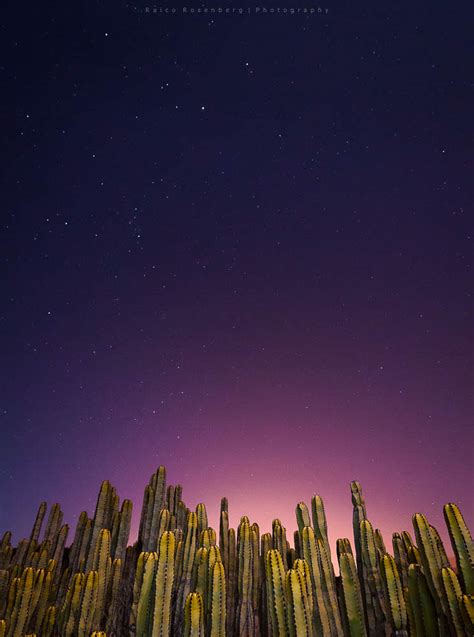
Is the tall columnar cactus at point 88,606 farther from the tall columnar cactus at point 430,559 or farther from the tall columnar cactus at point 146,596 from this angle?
the tall columnar cactus at point 430,559

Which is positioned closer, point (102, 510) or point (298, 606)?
point (298, 606)

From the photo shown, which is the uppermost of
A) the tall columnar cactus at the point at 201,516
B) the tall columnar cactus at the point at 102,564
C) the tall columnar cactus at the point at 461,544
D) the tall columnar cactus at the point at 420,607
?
the tall columnar cactus at the point at 201,516

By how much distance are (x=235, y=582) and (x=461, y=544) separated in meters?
3.13

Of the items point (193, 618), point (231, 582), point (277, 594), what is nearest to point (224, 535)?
point (231, 582)

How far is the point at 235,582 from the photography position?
614 centimetres

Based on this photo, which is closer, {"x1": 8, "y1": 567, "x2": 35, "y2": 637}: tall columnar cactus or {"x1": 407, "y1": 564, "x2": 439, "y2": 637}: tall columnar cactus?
{"x1": 407, "y1": 564, "x2": 439, "y2": 637}: tall columnar cactus

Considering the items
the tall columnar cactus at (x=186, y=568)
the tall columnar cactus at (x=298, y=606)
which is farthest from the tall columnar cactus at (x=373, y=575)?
the tall columnar cactus at (x=186, y=568)

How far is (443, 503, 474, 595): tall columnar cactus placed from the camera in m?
4.27

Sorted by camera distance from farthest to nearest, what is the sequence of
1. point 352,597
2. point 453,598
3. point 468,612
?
point 352,597, point 453,598, point 468,612

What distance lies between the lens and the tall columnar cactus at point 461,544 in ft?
14.0

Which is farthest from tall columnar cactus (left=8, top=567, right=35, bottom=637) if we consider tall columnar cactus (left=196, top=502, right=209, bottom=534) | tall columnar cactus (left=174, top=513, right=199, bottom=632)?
Answer: tall columnar cactus (left=196, top=502, right=209, bottom=534)

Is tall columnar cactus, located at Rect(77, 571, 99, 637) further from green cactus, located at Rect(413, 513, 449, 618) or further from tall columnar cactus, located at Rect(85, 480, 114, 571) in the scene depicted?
green cactus, located at Rect(413, 513, 449, 618)

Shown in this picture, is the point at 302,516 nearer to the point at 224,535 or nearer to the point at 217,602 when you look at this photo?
the point at 224,535

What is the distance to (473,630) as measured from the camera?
12.5 feet
